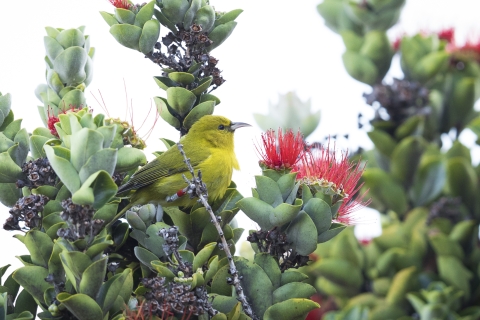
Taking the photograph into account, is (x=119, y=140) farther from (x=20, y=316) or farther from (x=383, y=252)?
(x=383, y=252)

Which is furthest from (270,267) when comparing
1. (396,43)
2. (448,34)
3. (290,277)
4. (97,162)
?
(448,34)

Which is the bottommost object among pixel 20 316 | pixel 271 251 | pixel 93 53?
pixel 20 316

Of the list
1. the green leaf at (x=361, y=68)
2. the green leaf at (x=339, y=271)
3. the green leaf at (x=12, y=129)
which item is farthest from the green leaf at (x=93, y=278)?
the green leaf at (x=361, y=68)

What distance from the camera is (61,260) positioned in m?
1.28

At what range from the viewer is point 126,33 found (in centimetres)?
180

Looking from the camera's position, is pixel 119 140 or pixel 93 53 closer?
pixel 119 140

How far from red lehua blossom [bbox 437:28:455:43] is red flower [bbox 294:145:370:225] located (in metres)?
3.56

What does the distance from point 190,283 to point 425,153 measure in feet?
11.4

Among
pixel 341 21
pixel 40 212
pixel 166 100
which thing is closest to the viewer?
pixel 40 212

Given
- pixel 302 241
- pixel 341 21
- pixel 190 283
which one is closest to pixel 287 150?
pixel 302 241

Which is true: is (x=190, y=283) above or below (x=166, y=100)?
below

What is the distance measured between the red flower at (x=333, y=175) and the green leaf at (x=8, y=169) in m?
0.71

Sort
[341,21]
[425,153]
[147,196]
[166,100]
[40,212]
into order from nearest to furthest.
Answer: [40,212] < [166,100] < [147,196] < [425,153] < [341,21]

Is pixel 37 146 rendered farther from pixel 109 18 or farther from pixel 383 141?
pixel 383 141
